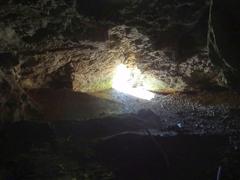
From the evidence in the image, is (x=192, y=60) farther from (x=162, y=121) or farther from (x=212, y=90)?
(x=162, y=121)

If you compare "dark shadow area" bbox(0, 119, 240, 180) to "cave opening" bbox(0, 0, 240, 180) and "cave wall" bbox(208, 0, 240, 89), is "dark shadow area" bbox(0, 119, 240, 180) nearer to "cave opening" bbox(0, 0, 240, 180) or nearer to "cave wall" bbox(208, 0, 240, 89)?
"cave opening" bbox(0, 0, 240, 180)

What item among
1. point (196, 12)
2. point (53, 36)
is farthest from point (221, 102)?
point (53, 36)

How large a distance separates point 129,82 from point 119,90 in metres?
0.34

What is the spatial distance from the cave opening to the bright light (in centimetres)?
3

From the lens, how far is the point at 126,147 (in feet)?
18.6

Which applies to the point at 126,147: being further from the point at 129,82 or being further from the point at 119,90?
the point at 129,82

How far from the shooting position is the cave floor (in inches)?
205

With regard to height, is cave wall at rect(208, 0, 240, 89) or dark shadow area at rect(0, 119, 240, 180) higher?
cave wall at rect(208, 0, 240, 89)

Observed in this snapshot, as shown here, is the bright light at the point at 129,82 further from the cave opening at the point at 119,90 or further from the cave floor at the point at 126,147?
the cave floor at the point at 126,147

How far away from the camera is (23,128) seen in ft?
19.5

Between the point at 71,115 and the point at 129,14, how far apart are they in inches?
94.0

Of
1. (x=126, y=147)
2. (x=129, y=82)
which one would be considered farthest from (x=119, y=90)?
(x=126, y=147)

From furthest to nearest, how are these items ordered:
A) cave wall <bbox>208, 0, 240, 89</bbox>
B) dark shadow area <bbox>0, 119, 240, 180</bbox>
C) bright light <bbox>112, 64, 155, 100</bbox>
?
bright light <bbox>112, 64, 155, 100</bbox> → cave wall <bbox>208, 0, 240, 89</bbox> → dark shadow area <bbox>0, 119, 240, 180</bbox>

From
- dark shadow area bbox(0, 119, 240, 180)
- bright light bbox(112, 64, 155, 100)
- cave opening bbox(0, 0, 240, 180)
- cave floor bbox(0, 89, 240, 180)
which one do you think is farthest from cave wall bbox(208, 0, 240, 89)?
bright light bbox(112, 64, 155, 100)
